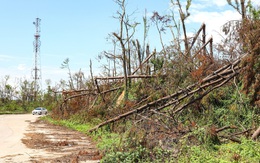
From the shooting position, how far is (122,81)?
47.7 feet

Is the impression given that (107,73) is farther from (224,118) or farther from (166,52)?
(224,118)

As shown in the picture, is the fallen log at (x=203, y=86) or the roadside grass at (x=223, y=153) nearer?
the roadside grass at (x=223, y=153)

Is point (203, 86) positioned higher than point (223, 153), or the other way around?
point (203, 86)

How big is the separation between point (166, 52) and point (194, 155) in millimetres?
6057

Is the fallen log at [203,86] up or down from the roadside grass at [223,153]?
up

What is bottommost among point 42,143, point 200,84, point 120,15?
point 42,143

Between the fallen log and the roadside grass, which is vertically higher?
the fallen log

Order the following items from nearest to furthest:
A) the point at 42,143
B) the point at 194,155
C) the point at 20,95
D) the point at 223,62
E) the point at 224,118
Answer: the point at 194,155
the point at 224,118
the point at 223,62
the point at 42,143
the point at 20,95

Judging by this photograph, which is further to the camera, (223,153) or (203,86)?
(203,86)

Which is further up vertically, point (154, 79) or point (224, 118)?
point (154, 79)

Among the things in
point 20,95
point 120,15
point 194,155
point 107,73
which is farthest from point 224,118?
point 20,95

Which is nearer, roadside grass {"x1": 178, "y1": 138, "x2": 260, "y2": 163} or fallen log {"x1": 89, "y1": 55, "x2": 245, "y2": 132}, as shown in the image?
roadside grass {"x1": 178, "y1": 138, "x2": 260, "y2": 163}

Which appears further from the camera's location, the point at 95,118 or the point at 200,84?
the point at 95,118

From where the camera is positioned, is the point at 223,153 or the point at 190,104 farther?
the point at 190,104
